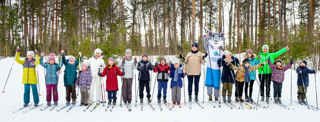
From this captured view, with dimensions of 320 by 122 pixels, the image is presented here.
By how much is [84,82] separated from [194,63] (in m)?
3.07

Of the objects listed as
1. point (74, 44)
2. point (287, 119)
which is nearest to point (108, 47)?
point (74, 44)

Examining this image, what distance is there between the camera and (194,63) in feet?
18.9

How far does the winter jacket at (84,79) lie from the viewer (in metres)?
5.40

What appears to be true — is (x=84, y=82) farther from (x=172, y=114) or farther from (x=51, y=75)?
(x=172, y=114)

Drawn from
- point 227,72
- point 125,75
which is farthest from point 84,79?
point 227,72

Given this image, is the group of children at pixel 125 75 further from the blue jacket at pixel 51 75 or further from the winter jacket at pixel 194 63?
the winter jacket at pixel 194 63

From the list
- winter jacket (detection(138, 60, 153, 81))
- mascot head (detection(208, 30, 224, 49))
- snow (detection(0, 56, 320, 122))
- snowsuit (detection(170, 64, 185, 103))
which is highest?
mascot head (detection(208, 30, 224, 49))

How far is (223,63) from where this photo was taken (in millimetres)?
5723

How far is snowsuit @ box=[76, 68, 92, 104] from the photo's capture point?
213 inches

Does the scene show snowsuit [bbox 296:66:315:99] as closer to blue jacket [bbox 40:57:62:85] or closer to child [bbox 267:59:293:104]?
child [bbox 267:59:293:104]

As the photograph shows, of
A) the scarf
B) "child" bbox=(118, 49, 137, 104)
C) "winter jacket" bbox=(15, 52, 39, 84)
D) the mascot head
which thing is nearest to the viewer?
"winter jacket" bbox=(15, 52, 39, 84)

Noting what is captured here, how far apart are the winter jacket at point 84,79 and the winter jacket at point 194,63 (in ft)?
9.10

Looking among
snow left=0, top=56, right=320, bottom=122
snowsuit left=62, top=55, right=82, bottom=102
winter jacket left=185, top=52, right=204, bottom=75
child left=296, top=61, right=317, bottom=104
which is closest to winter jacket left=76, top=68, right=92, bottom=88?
snowsuit left=62, top=55, right=82, bottom=102

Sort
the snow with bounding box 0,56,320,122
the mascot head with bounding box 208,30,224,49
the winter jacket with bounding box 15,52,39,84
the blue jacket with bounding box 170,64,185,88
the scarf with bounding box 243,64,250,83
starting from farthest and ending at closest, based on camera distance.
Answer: the mascot head with bounding box 208,30,224,49 → the scarf with bounding box 243,64,250,83 → the blue jacket with bounding box 170,64,185,88 → the winter jacket with bounding box 15,52,39,84 → the snow with bounding box 0,56,320,122
